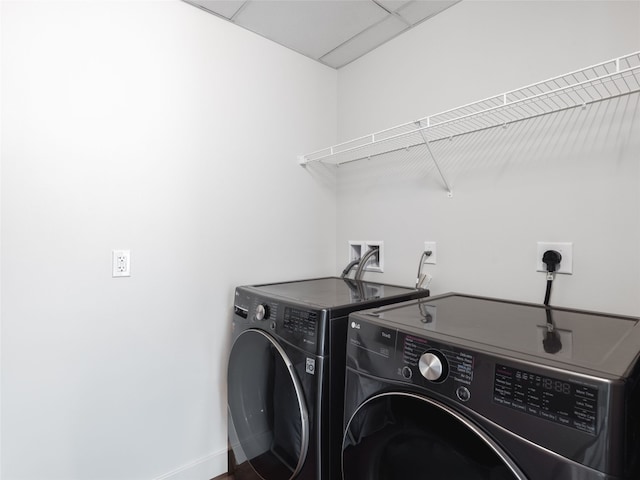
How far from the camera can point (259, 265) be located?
1.83 meters

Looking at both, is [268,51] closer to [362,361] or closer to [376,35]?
[376,35]

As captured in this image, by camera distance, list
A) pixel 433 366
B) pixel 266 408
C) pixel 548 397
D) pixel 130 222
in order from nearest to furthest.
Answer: pixel 548 397 < pixel 433 366 < pixel 266 408 < pixel 130 222

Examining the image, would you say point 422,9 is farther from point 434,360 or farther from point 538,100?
point 434,360

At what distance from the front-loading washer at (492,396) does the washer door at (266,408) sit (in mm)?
263

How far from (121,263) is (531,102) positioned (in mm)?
1711

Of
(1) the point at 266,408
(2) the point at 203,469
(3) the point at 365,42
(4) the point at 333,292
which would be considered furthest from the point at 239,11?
(2) the point at 203,469

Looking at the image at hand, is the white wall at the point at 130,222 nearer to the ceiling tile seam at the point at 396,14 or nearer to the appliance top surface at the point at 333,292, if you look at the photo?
the appliance top surface at the point at 333,292

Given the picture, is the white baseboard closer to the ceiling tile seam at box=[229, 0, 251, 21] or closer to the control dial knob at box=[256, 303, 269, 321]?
the control dial knob at box=[256, 303, 269, 321]

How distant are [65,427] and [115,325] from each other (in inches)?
15.7

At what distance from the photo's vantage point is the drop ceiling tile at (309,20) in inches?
62.4

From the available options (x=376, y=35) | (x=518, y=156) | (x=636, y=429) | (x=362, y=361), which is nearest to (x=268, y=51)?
(x=376, y=35)

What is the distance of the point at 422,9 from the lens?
5.25 ft

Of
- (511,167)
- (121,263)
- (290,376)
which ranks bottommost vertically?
(290,376)

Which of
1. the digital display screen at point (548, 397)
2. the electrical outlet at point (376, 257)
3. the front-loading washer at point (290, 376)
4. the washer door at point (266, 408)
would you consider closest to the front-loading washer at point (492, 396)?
the digital display screen at point (548, 397)
